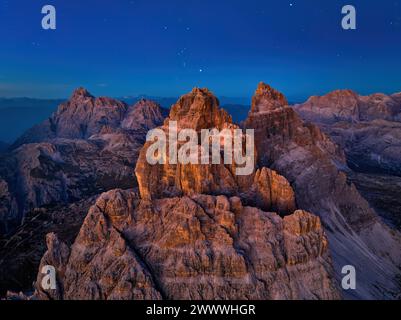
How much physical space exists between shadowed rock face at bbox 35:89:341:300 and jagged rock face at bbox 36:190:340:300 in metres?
0.19

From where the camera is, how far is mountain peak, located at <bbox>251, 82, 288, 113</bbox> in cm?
15012

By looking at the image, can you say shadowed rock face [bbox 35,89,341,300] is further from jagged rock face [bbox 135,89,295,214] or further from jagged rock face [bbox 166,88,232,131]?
jagged rock face [bbox 166,88,232,131]

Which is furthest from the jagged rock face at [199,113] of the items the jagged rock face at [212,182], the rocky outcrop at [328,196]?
the rocky outcrop at [328,196]

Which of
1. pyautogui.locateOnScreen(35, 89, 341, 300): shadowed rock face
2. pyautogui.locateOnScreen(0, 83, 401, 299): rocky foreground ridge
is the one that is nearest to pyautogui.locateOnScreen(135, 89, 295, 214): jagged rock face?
pyautogui.locateOnScreen(0, 83, 401, 299): rocky foreground ridge

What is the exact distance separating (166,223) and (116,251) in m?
11.5

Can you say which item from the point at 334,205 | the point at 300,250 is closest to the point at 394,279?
the point at 334,205

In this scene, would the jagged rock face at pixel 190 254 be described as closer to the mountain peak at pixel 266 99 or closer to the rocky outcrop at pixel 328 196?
the rocky outcrop at pixel 328 196

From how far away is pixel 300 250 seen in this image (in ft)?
266

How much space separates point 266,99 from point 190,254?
8951 cm

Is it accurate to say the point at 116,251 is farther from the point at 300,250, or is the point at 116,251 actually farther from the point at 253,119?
the point at 253,119

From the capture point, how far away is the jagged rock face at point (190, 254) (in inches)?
2948

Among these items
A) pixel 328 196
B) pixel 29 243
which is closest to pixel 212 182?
pixel 328 196

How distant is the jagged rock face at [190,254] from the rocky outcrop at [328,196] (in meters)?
36.6

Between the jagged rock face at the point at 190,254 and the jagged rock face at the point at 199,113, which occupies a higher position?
the jagged rock face at the point at 199,113
